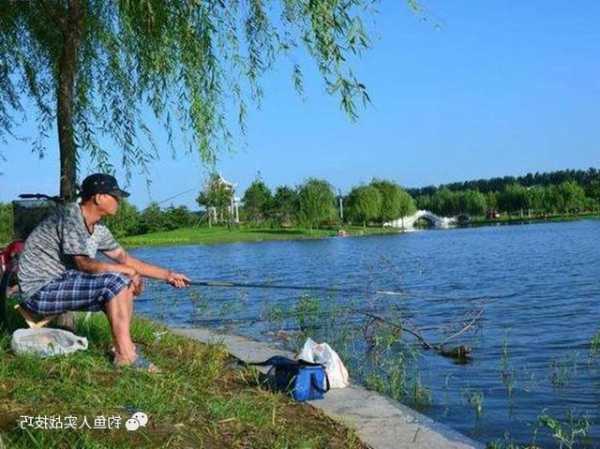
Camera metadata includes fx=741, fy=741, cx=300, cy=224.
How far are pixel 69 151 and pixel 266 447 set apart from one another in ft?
12.3

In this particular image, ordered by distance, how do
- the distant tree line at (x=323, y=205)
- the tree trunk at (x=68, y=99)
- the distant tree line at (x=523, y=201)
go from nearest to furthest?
the tree trunk at (x=68, y=99), the distant tree line at (x=323, y=205), the distant tree line at (x=523, y=201)

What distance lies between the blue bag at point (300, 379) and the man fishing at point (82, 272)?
3.04 feet

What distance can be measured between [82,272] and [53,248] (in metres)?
0.28

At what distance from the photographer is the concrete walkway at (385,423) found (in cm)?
445

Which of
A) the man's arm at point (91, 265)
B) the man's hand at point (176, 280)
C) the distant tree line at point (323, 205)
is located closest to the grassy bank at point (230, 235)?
the distant tree line at point (323, 205)

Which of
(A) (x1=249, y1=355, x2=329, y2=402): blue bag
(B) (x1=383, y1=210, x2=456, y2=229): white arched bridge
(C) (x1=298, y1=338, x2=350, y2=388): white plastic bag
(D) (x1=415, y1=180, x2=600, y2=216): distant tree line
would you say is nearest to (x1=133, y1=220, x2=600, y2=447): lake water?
(C) (x1=298, y1=338, x2=350, y2=388): white plastic bag

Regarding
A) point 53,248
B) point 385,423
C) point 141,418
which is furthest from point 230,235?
point 141,418

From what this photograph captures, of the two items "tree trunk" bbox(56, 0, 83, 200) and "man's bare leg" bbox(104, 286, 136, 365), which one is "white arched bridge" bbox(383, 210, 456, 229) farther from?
"man's bare leg" bbox(104, 286, 136, 365)

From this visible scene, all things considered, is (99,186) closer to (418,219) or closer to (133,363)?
(133,363)

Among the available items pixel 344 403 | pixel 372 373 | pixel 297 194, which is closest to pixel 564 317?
pixel 372 373

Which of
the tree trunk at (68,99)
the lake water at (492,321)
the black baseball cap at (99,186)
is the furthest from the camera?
the lake water at (492,321)

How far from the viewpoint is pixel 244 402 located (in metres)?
4.68

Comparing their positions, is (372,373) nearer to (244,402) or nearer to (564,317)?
(244,402)

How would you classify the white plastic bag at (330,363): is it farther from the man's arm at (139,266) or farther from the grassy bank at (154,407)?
the man's arm at (139,266)
